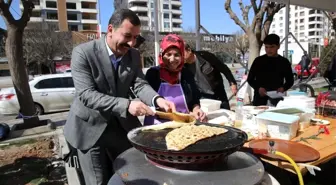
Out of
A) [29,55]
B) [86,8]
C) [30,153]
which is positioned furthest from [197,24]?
[86,8]

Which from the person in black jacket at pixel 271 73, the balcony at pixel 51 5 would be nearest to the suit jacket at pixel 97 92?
the person in black jacket at pixel 271 73

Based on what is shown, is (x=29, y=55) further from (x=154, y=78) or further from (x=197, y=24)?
(x=154, y=78)

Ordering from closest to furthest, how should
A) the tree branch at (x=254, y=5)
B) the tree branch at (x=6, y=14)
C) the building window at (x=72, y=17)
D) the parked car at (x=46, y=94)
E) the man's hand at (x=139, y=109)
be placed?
the man's hand at (x=139, y=109) < the tree branch at (x=6, y=14) < the tree branch at (x=254, y=5) < the parked car at (x=46, y=94) < the building window at (x=72, y=17)

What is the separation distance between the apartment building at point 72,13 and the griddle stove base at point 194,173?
174ft

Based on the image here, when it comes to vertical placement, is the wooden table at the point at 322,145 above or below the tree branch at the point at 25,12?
below

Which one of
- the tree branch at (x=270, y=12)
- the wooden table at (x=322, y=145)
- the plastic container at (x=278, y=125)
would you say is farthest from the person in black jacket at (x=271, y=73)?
the tree branch at (x=270, y=12)

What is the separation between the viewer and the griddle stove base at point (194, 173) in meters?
1.08

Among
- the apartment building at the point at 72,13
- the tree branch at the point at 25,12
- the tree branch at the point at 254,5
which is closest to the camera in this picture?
the tree branch at the point at 25,12

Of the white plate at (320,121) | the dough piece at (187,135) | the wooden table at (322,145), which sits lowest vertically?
the wooden table at (322,145)

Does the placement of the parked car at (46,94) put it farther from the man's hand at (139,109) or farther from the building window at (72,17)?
the building window at (72,17)

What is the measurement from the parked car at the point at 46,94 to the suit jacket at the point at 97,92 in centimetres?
749

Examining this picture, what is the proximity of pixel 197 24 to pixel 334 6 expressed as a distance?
4102 mm

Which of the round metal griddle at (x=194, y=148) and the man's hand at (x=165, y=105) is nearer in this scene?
the round metal griddle at (x=194, y=148)

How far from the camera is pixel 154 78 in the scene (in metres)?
2.16
